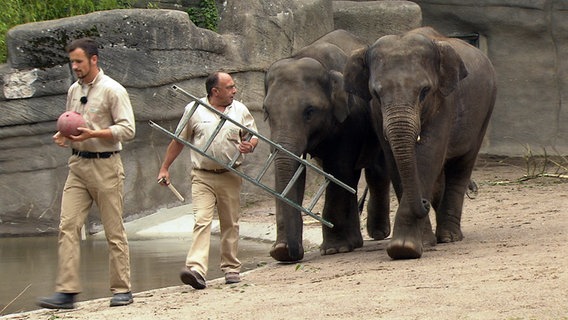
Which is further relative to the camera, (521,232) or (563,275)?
(521,232)

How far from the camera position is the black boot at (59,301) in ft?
27.7

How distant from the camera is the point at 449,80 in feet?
34.4

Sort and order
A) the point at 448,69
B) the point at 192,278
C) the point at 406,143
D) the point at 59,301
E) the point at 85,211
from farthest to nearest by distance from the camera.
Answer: the point at 448,69 → the point at 406,143 → the point at 192,278 → the point at 85,211 → the point at 59,301

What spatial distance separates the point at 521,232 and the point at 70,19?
6290 mm

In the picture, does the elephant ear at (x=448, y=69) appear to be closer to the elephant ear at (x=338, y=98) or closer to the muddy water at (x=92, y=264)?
the elephant ear at (x=338, y=98)

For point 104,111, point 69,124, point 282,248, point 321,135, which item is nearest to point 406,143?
A: point 321,135

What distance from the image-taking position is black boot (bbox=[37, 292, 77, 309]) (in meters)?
8.45

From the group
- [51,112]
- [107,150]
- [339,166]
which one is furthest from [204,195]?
[51,112]

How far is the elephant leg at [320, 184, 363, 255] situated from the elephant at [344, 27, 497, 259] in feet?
1.95

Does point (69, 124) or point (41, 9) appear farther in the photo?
point (41, 9)

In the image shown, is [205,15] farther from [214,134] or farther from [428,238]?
[214,134]

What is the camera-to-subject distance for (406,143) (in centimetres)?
977

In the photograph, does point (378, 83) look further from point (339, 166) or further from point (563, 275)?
point (563, 275)

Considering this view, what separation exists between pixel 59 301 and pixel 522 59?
37.1 feet
